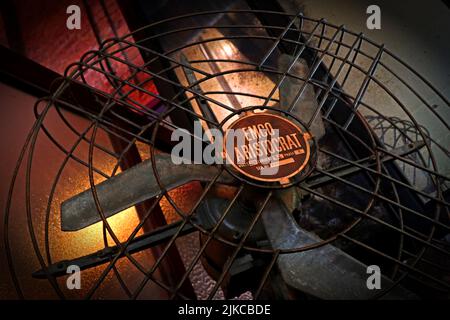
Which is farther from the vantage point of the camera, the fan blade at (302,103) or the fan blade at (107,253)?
the fan blade at (302,103)

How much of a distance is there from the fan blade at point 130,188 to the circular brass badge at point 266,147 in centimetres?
9

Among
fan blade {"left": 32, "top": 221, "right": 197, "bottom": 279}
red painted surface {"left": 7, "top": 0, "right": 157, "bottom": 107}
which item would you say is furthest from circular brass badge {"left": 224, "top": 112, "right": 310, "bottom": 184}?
red painted surface {"left": 7, "top": 0, "right": 157, "bottom": 107}

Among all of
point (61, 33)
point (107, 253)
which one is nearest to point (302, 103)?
point (107, 253)

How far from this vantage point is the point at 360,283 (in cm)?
90

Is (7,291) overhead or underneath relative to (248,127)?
underneath

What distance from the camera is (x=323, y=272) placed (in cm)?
93

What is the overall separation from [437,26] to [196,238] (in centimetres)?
188

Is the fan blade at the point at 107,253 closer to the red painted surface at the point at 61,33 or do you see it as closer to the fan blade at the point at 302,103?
the fan blade at the point at 302,103

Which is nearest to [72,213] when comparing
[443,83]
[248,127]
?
[248,127]

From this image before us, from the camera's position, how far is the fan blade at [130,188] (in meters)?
1.08

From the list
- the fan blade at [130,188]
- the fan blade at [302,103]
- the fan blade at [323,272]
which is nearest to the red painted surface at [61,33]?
the fan blade at [302,103]

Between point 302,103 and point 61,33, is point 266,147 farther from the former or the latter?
point 61,33

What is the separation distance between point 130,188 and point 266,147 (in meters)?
0.46
